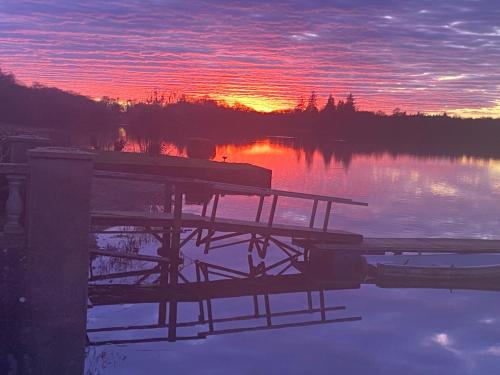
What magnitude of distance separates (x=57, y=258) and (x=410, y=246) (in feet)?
31.8

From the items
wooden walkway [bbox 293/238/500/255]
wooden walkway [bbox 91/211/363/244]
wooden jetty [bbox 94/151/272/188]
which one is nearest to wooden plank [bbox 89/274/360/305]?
wooden walkway [bbox 293/238/500/255]

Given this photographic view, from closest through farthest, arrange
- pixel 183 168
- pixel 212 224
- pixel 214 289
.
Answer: pixel 214 289, pixel 212 224, pixel 183 168

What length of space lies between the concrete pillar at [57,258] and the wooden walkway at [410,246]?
734 cm

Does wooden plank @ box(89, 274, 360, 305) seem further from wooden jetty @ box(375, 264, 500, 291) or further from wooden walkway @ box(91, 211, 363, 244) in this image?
wooden walkway @ box(91, 211, 363, 244)

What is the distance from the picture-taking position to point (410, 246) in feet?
46.2

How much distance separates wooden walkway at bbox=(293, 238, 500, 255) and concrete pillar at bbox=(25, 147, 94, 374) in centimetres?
734

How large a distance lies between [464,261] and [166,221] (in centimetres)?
746

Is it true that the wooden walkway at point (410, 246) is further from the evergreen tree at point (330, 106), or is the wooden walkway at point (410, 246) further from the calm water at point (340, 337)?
the evergreen tree at point (330, 106)

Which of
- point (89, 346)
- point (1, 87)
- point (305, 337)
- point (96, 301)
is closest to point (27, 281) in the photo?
point (89, 346)

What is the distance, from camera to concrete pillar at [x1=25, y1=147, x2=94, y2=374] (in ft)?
21.1

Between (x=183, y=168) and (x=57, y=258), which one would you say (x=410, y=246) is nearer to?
(x=57, y=258)

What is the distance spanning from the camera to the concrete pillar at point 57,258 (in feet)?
21.1

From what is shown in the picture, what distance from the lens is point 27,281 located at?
654 centimetres

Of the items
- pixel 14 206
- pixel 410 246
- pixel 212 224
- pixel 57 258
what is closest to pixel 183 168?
pixel 212 224
